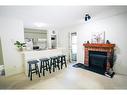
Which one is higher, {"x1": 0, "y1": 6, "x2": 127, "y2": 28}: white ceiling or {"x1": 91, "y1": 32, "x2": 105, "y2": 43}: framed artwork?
{"x1": 0, "y1": 6, "x2": 127, "y2": 28}: white ceiling

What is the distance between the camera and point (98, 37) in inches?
134

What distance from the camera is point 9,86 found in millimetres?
2283

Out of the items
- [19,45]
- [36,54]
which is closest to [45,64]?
[36,54]

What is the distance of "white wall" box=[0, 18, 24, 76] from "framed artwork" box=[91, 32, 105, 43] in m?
2.81

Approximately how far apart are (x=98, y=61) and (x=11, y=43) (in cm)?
334

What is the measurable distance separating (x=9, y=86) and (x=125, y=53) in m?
3.54

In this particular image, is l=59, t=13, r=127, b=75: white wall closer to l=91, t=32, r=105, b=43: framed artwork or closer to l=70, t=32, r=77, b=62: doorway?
l=91, t=32, r=105, b=43: framed artwork

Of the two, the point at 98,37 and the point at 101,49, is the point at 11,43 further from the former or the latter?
the point at 101,49

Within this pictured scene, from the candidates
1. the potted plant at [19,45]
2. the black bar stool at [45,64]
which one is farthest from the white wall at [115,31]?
the potted plant at [19,45]

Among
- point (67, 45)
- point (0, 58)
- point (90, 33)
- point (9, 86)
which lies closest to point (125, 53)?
point (90, 33)

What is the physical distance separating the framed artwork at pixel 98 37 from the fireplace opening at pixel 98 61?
488mm

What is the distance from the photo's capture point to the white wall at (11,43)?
8.98ft

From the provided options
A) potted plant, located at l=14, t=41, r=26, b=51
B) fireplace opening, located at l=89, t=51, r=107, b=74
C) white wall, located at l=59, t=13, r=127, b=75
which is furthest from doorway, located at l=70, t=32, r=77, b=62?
potted plant, located at l=14, t=41, r=26, b=51

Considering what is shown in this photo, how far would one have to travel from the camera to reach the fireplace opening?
3.35m
